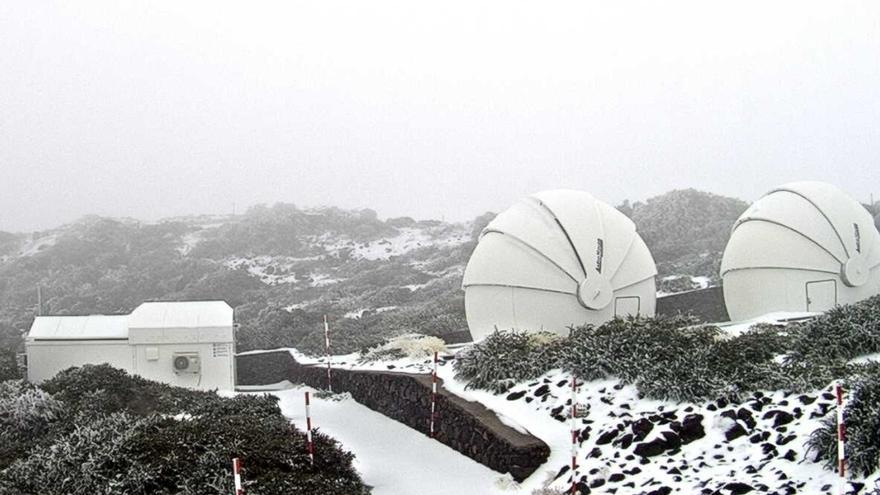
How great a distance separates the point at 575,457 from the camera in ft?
29.1

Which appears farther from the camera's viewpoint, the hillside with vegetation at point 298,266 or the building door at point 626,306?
the hillside with vegetation at point 298,266

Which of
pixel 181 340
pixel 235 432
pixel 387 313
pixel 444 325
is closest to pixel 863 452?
pixel 235 432

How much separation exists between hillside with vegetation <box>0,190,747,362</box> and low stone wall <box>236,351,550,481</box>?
508 centimetres

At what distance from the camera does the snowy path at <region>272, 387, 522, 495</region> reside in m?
10.0

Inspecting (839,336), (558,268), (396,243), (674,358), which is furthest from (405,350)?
(396,243)

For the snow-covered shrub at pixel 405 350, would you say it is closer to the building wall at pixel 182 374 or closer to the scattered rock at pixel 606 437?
the building wall at pixel 182 374

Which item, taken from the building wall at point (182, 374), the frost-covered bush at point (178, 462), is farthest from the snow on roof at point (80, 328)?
the frost-covered bush at point (178, 462)

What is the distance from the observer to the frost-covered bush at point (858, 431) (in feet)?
23.1

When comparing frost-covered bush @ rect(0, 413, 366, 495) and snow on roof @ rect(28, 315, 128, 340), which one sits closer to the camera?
frost-covered bush @ rect(0, 413, 366, 495)

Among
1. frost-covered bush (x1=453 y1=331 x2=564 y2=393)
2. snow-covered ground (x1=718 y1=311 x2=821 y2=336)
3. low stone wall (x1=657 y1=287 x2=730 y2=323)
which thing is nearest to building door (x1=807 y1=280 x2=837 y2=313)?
snow-covered ground (x1=718 y1=311 x2=821 y2=336)

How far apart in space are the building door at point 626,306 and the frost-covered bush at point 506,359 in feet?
5.64

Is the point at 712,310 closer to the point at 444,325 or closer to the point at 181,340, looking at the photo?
the point at 444,325

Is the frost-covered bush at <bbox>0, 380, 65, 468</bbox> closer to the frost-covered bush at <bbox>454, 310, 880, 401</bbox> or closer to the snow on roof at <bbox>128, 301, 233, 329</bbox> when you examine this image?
the snow on roof at <bbox>128, 301, 233, 329</bbox>

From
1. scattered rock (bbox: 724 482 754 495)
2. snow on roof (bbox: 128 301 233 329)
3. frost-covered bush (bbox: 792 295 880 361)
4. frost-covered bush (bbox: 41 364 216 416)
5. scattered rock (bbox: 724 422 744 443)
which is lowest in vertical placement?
frost-covered bush (bbox: 41 364 216 416)
